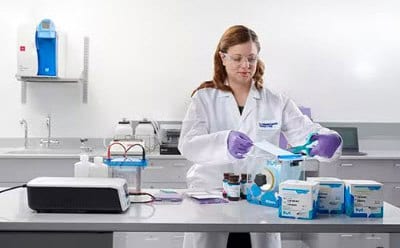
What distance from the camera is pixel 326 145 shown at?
1698 mm

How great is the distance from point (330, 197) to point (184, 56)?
240 cm

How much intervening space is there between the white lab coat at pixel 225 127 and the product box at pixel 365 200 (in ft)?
1.43

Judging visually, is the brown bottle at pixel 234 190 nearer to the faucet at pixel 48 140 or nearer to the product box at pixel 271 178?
the product box at pixel 271 178

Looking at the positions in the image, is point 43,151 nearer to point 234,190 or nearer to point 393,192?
point 234,190

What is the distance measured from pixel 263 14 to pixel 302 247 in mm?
1805

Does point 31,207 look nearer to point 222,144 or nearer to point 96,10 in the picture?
point 222,144

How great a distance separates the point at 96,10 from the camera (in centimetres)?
A: 362

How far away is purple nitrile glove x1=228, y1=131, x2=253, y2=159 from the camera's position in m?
1.69

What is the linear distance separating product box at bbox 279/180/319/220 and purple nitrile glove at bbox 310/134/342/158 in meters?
0.31

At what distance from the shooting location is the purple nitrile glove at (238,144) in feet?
5.53

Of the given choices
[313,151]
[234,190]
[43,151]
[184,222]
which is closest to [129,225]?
[184,222]

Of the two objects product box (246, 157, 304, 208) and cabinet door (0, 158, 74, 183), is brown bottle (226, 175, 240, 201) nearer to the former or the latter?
product box (246, 157, 304, 208)

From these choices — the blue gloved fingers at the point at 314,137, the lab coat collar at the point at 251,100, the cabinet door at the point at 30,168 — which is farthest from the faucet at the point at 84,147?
the blue gloved fingers at the point at 314,137

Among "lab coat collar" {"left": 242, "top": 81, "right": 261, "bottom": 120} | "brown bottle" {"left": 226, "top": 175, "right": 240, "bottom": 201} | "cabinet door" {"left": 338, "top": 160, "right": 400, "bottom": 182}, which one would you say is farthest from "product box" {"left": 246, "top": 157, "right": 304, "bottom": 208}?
"cabinet door" {"left": 338, "top": 160, "right": 400, "bottom": 182}
